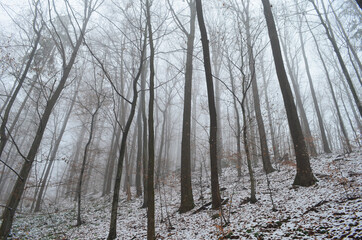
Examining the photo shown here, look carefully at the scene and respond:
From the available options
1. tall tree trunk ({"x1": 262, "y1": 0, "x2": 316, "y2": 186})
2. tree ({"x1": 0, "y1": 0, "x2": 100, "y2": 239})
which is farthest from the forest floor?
tree ({"x1": 0, "y1": 0, "x2": 100, "y2": 239})

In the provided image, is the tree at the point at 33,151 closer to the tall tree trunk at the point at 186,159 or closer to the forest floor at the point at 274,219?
the forest floor at the point at 274,219

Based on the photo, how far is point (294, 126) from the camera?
20.8ft

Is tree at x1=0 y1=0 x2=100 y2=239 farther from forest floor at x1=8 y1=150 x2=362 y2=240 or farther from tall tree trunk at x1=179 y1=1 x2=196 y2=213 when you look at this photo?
tall tree trunk at x1=179 y1=1 x2=196 y2=213

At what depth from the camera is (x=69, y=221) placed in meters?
9.17

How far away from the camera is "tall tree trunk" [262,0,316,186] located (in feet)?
19.4

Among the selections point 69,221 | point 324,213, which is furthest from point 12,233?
point 324,213

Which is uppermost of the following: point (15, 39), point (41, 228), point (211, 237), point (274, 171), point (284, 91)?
point (15, 39)

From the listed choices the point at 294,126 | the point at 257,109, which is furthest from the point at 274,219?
the point at 257,109

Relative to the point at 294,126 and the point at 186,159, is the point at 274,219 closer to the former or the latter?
the point at 294,126

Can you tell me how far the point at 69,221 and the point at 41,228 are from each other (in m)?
1.13

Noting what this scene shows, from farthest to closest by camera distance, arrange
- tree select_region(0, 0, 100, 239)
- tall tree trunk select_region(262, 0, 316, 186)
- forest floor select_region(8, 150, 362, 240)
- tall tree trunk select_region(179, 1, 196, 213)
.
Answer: tall tree trunk select_region(179, 1, 196, 213) < tall tree trunk select_region(262, 0, 316, 186) < tree select_region(0, 0, 100, 239) < forest floor select_region(8, 150, 362, 240)

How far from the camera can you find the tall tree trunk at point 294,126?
5.91m

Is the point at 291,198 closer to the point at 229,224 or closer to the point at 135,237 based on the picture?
the point at 229,224

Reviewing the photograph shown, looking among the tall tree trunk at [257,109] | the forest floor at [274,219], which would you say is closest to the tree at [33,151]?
the forest floor at [274,219]
